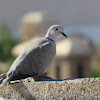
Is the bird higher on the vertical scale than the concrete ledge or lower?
higher

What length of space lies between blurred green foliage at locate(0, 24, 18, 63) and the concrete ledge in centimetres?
1705

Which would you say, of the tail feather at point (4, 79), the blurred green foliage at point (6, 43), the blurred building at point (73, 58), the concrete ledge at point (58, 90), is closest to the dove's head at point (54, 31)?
the tail feather at point (4, 79)

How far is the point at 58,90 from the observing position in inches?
127

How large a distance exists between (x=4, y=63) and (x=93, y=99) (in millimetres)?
17505

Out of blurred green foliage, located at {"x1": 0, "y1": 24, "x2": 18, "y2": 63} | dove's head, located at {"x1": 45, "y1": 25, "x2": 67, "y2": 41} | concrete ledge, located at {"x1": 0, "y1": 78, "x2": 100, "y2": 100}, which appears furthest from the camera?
blurred green foliage, located at {"x1": 0, "y1": 24, "x2": 18, "y2": 63}

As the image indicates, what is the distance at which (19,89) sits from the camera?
340 cm

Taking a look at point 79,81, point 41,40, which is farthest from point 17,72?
point 79,81

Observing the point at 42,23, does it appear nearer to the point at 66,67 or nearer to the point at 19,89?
the point at 66,67

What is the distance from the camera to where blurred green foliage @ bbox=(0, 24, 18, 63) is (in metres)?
20.8

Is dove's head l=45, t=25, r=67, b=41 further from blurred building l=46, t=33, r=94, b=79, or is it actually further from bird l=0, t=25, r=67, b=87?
blurred building l=46, t=33, r=94, b=79

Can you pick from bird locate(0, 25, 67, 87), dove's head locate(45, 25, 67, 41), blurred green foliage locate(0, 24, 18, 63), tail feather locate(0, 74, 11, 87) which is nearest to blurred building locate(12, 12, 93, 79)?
blurred green foliage locate(0, 24, 18, 63)

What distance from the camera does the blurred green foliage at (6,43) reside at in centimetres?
2084

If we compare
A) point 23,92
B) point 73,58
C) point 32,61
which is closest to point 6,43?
point 73,58

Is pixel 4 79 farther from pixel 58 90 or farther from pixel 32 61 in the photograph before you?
pixel 58 90
